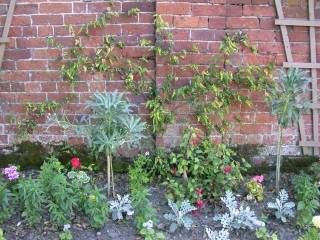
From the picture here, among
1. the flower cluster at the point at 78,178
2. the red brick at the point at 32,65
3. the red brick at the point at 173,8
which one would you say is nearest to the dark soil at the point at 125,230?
the flower cluster at the point at 78,178

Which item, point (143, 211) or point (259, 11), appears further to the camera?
point (259, 11)

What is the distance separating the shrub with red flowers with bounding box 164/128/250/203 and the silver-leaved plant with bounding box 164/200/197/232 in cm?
15

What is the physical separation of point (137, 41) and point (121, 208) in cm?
136

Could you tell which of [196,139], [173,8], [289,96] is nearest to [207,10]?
[173,8]

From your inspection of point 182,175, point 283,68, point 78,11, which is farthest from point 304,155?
point 78,11

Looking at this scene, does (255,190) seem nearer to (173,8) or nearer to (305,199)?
(305,199)

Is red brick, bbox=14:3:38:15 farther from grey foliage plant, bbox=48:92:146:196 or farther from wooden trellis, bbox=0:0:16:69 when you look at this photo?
grey foliage plant, bbox=48:92:146:196

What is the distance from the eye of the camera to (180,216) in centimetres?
343

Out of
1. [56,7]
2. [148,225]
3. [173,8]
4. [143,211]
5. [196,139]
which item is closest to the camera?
[148,225]

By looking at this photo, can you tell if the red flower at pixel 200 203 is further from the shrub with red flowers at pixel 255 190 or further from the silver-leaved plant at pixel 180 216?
the shrub with red flowers at pixel 255 190

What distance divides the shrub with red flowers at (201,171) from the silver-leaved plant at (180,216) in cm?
15

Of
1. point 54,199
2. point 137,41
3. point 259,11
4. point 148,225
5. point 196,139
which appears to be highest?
point 259,11

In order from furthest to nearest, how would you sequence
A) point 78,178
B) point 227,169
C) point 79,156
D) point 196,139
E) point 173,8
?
point 79,156 < point 196,139 < point 173,8 < point 227,169 < point 78,178

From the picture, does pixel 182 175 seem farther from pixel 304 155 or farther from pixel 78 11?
pixel 78 11
